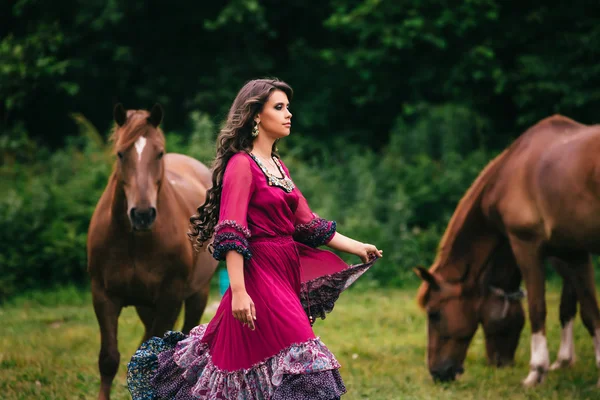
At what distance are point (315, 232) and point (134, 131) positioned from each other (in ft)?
6.06

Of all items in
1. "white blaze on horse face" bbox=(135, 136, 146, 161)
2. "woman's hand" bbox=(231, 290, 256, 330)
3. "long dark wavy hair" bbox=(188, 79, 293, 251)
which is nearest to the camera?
"woman's hand" bbox=(231, 290, 256, 330)

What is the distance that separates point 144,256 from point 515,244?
11.1ft

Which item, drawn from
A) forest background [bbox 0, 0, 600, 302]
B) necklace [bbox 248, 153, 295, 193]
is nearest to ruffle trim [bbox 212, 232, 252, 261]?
necklace [bbox 248, 153, 295, 193]

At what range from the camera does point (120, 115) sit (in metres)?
5.42

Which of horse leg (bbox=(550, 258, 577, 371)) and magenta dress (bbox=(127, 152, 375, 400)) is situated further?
horse leg (bbox=(550, 258, 577, 371))

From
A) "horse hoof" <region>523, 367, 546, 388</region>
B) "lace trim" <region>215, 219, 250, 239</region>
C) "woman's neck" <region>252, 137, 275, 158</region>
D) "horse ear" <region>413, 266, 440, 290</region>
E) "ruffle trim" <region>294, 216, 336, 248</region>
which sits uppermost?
"woman's neck" <region>252, 137, 275, 158</region>

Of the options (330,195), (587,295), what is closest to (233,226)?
(587,295)

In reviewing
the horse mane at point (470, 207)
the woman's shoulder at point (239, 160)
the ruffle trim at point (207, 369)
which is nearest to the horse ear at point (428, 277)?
the horse mane at point (470, 207)

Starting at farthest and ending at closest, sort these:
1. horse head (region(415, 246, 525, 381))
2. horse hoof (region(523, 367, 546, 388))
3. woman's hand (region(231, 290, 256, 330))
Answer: horse head (region(415, 246, 525, 381)), horse hoof (region(523, 367, 546, 388)), woman's hand (region(231, 290, 256, 330))

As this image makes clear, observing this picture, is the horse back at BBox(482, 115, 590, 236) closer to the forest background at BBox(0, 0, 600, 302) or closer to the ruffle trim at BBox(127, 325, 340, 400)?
the ruffle trim at BBox(127, 325, 340, 400)

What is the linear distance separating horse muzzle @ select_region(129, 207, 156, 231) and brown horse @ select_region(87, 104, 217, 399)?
75 millimetres

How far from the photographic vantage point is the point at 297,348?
3594mm

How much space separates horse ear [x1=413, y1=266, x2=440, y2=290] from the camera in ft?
22.8

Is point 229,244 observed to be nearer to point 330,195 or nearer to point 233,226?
point 233,226
